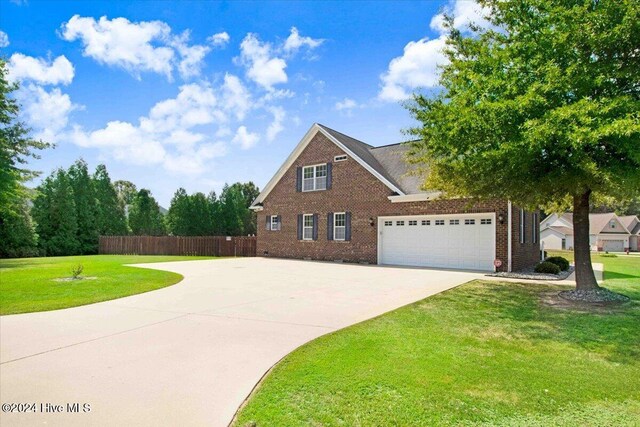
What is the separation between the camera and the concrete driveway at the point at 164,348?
3281 millimetres

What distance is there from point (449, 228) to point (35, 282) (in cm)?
1455

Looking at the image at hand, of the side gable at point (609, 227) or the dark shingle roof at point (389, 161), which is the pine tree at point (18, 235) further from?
the side gable at point (609, 227)

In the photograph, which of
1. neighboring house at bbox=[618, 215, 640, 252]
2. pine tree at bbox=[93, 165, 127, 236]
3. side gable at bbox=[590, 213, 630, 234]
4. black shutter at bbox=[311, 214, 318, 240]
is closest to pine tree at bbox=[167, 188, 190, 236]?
pine tree at bbox=[93, 165, 127, 236]

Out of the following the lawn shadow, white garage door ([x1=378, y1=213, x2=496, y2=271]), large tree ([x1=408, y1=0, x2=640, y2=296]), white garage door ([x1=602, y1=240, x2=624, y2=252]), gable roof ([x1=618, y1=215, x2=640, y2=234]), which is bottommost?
white garage door ([x1=602, y1=240, x2=624, y2=252])

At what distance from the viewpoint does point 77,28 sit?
11023mm

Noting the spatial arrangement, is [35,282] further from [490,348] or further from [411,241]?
[411,241]

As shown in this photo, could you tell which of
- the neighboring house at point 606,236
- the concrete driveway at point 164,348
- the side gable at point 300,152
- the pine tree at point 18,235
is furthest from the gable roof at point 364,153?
the neighboring house at point 606,236

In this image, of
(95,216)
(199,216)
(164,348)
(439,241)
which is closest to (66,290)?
(164,348)

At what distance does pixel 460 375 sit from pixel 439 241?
12707 millimetres

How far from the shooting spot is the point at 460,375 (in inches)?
153

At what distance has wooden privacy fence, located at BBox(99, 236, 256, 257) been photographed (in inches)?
1016

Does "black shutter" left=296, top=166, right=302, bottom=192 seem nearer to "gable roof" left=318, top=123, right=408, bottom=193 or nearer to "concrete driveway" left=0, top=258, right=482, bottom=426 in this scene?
"gable roof" left=318, top=123, right=408, bottom=193

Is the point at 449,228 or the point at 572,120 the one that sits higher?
the point at 572,120

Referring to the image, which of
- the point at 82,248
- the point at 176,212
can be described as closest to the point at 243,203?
the point at 176,212
